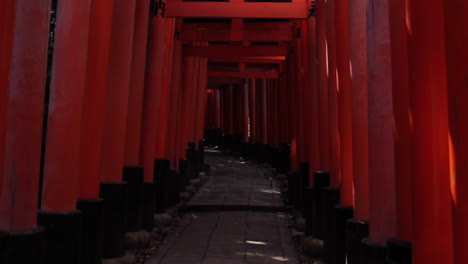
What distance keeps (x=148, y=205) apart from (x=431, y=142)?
6.68 meters

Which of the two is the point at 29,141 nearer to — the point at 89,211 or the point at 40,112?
the point at 40,112

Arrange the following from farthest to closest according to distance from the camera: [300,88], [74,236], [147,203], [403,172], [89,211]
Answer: [300,88] < [147,203] < [89,211] < [74,236] < [403,172]

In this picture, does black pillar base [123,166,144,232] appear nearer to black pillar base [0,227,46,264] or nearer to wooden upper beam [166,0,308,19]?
black pillar base [0,227,46,264]

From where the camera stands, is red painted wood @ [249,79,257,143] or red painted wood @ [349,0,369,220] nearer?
red painted wood @ [349,0,369,220]

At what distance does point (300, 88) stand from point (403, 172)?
7402 millimetres

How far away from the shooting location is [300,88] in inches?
413

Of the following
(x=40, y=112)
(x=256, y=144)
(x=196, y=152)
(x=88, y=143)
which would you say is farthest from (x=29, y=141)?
(x=256, y=144)

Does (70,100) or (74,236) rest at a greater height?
(70,100)

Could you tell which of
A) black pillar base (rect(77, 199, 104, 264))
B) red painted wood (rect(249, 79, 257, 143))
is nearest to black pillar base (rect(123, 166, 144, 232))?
black pillar base (rect(77, 199, 104, 264))

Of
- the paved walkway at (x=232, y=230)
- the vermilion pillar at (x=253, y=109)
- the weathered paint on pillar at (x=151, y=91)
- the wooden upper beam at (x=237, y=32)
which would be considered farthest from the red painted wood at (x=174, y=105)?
the vermilion pillar at (x=253, y=109)

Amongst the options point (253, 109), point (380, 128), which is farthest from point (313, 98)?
point (253, 109)

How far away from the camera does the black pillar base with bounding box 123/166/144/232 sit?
25.2 ft

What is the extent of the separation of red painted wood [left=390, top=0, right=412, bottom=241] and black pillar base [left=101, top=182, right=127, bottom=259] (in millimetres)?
4238

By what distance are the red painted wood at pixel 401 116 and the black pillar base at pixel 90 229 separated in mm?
3629
